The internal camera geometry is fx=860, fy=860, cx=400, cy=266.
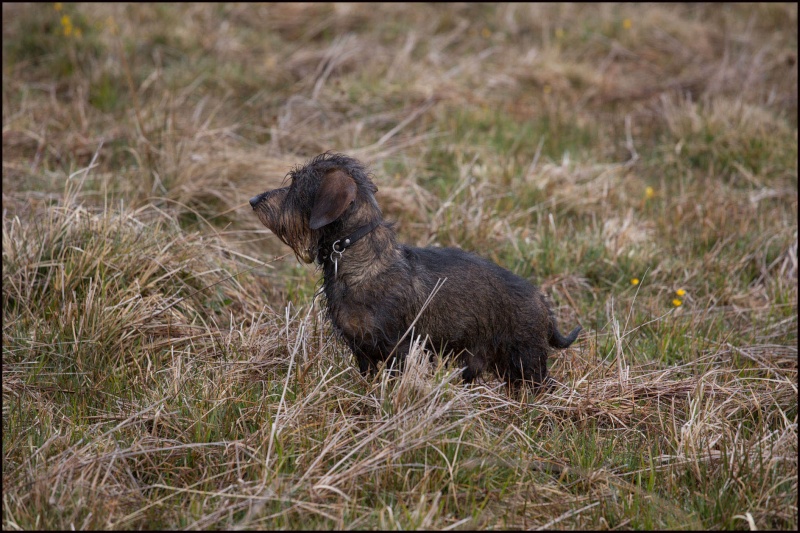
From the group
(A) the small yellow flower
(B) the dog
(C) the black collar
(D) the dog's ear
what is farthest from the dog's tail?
(A) the small yellow flower

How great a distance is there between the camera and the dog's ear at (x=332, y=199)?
3.93m

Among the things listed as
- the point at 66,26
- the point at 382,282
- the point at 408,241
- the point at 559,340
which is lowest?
the point at 408,241

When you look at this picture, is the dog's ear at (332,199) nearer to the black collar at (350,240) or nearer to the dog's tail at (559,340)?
the black collar at (350,240)

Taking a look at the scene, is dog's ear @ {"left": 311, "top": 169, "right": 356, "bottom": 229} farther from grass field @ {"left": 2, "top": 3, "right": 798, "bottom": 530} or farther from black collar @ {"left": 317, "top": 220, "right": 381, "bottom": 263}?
grass field @ {"left": 2, "top": 3, "right": 798, "bottom": 530}

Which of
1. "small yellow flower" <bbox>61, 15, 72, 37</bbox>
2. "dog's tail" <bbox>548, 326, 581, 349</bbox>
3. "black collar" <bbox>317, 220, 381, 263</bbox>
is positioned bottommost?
"dog's tail" <bbox>548, 326, 581, 349</bbox>

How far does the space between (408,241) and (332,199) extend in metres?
2.69

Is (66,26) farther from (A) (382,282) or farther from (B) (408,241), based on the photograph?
(A) (382,282)

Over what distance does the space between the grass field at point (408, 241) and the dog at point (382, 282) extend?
0.22m

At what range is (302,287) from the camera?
572 centimetres

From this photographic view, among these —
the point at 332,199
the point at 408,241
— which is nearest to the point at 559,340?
the point at 332,199

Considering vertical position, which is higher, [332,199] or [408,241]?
[332,199]

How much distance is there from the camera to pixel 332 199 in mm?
3965

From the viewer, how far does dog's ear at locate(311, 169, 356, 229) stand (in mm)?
3932

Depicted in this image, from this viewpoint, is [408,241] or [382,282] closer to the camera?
[382,282]
